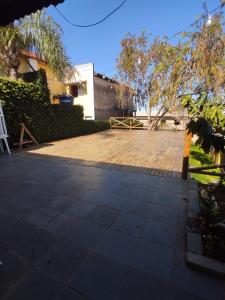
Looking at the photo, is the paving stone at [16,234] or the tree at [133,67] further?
the tree at [133,67]

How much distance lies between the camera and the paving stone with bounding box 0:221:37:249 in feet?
6.00

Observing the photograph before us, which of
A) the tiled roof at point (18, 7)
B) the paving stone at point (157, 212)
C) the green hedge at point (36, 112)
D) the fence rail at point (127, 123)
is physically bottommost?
the paving stone at point (157, 212)

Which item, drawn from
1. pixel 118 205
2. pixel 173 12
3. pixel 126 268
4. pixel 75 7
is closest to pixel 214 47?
pixel 173 12

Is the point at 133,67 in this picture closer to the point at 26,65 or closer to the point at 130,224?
the point at 26,65

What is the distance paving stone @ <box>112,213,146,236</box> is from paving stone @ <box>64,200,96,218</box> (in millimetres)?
463


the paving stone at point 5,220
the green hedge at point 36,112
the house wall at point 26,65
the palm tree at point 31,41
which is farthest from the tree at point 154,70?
the paving stone at point 5,220

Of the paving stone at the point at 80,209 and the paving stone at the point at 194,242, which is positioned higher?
the paving stone at the point at 194,242

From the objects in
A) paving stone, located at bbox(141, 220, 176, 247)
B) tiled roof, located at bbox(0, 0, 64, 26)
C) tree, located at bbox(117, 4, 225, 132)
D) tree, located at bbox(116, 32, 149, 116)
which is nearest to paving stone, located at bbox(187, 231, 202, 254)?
paving stone, located at bbox(141, 220, 176, 247)

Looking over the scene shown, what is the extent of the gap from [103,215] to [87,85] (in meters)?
14.4

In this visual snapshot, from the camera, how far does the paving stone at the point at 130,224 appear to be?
6.82ft

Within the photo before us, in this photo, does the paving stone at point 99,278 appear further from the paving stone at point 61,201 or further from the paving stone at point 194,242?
the paving stone at point 61,201

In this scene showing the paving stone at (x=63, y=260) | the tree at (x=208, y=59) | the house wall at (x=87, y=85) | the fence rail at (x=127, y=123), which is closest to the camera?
the paving stone at (x=63, y=260)

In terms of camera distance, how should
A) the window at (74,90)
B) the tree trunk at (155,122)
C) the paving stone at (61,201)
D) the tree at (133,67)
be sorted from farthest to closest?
the window at (74,90), the tree trunk at (155,122), the tree at (133,67), the paving stone at (61,201)

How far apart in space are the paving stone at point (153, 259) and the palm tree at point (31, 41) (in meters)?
9.69
